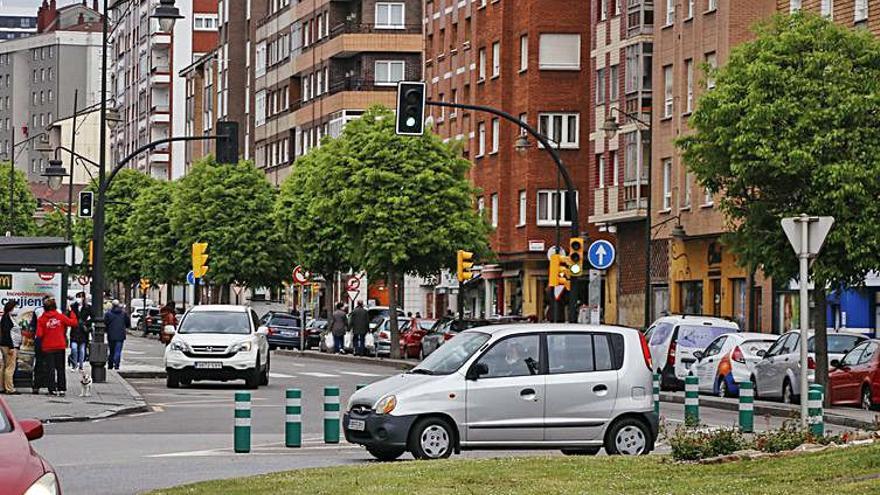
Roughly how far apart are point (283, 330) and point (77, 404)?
44347 mm

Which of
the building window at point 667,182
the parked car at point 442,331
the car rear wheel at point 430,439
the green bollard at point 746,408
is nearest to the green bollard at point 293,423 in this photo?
the car rear wheel at point 430,439

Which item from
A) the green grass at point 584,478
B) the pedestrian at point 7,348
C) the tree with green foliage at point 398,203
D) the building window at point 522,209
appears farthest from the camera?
the building window at point 522,209

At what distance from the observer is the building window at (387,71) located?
110m

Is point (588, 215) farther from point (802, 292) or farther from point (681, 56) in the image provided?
point (802, 292)

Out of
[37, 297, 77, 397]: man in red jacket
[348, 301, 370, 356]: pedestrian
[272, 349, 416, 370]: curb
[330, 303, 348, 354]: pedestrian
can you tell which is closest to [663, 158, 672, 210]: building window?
[272, 349, 416, 370]: curb

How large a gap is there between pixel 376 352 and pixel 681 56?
13.2 meters

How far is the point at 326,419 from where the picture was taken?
26.2m

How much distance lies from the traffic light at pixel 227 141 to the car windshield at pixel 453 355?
80.7ft

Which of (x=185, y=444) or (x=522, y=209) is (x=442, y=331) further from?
(x=185, y=444)

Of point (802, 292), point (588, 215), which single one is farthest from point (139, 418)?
point (588, 215)

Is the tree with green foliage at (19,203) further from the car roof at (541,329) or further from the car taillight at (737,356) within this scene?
the car roof at (541,329)

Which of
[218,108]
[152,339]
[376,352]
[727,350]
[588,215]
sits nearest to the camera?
[727,350]

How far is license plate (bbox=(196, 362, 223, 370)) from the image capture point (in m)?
44.6

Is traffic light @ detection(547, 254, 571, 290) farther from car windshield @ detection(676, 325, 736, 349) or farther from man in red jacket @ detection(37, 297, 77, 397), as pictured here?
man in red jacket @ detection(37, 297, 77, 397)
